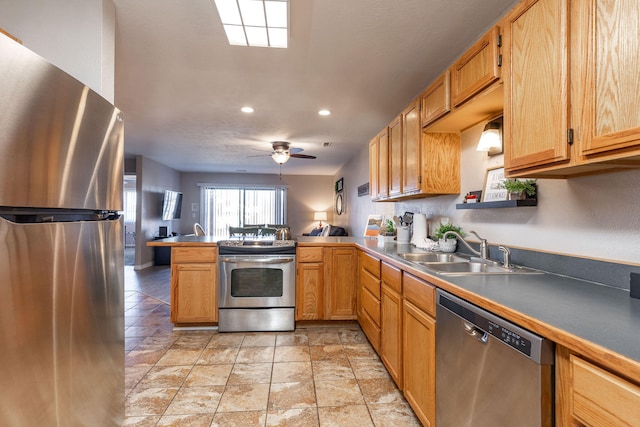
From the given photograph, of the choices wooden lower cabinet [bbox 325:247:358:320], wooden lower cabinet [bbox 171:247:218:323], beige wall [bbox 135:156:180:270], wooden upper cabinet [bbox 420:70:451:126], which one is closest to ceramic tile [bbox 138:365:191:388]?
wooden lower cabinet [bbox 171:247:218:323]

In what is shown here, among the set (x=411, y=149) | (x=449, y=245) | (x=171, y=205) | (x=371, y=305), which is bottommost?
(x=371, y=305)

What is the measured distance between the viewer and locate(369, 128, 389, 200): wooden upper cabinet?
3.23 m

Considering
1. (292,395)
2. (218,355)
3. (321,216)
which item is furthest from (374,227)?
(321,216)

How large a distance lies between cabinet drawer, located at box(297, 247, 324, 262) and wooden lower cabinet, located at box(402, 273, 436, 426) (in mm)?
1413

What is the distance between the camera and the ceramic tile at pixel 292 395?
188 centimetres

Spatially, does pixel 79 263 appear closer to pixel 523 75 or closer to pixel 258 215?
pixel 523 75

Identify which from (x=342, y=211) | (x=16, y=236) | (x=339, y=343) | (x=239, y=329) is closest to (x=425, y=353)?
(x=339, y=343)

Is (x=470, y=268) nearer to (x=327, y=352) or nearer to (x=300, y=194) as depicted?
(x=327, y=352)

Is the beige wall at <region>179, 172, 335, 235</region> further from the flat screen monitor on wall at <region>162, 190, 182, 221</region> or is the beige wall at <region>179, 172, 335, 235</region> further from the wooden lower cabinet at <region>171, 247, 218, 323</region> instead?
the wooden lower cabinet at <region>171, 247, 218, 323</region>

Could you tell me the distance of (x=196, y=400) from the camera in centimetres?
191

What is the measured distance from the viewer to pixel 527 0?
1.34 metres

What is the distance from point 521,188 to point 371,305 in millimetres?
1429

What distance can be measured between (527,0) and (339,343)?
2.65 metres

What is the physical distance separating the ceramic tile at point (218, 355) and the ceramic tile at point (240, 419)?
69 centimetres
